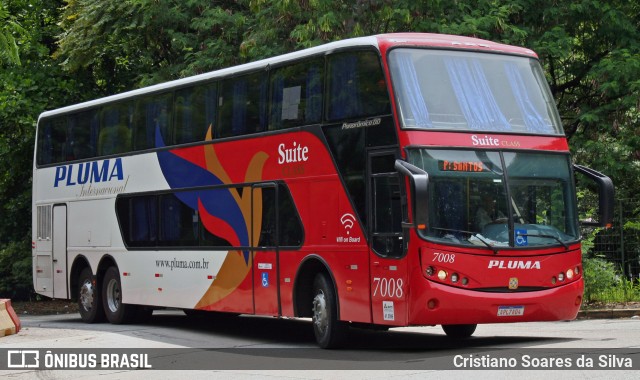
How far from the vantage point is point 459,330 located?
17.4 meters

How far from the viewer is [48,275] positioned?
2570cm

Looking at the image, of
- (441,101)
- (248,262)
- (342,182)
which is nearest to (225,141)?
(248,262)

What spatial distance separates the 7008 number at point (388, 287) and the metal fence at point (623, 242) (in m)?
9.94

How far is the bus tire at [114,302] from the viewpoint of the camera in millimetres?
23078

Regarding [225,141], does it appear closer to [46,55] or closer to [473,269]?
[473,269]

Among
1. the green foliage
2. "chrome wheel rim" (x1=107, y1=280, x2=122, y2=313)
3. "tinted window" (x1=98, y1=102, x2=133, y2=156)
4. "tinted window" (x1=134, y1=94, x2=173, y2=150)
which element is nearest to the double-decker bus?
"tinted window" (x1=134, y1=94, x2=173, y2=150)

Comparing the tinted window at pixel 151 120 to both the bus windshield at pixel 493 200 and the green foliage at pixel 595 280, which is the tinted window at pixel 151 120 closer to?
the bus windshield at pixel 493 200

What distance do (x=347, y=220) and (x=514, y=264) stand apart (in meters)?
2.41

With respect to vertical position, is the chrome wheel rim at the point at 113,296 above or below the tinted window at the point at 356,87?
below

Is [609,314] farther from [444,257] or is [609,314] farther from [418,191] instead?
[418,191]

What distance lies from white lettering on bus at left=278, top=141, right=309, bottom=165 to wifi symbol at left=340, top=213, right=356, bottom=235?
1287mm

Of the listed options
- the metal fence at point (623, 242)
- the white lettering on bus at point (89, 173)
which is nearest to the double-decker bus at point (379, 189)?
the white lettering on bus at point (89, 173)

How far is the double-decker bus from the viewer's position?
48.0 feet
